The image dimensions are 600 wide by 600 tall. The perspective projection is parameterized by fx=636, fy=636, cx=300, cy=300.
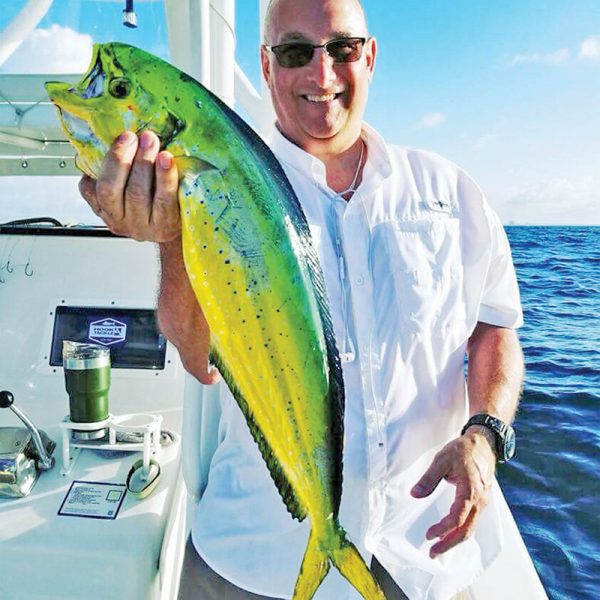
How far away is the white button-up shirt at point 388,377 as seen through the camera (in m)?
1.71

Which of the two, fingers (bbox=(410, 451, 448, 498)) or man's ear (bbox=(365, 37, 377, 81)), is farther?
man's ear (bbox=(365, 37, 377, 81))

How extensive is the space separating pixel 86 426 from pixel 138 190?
1.47m

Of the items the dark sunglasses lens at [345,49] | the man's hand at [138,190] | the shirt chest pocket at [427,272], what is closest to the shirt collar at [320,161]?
the shirt chest pocket at [427,272]

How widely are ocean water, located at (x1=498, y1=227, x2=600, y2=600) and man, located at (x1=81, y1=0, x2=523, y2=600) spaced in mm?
2802

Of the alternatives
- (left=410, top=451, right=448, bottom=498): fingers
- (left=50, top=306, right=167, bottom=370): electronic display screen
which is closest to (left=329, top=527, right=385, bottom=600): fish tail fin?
(left=410, top=451, right=448, bottom=498): fingers

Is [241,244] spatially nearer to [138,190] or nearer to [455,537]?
[138,190]

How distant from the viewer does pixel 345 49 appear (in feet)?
6.24

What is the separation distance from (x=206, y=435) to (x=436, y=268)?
2.93 feet

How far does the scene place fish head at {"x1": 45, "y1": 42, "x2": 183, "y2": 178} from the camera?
3.89 feet

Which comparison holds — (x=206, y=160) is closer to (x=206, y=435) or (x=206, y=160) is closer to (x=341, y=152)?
(x=341, y=152)

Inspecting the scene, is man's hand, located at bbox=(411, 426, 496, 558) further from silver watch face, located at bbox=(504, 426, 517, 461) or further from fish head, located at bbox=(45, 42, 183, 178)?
fish head, located at bbox=(45, 42, 183, 178)

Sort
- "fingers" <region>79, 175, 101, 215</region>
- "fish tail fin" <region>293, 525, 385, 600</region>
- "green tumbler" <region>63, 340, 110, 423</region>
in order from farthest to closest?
"green tumbler" <region>63, 340, 110, 423</region>
"fingers" <region>79, 175, 101, 215</region>
"fish tail fin" <region>293, 525, 385, 600</region>

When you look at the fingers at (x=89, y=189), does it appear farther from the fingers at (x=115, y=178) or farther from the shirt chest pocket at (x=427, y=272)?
the shirt chest pocket at (x=427, y=272)

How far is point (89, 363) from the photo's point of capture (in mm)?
2422
